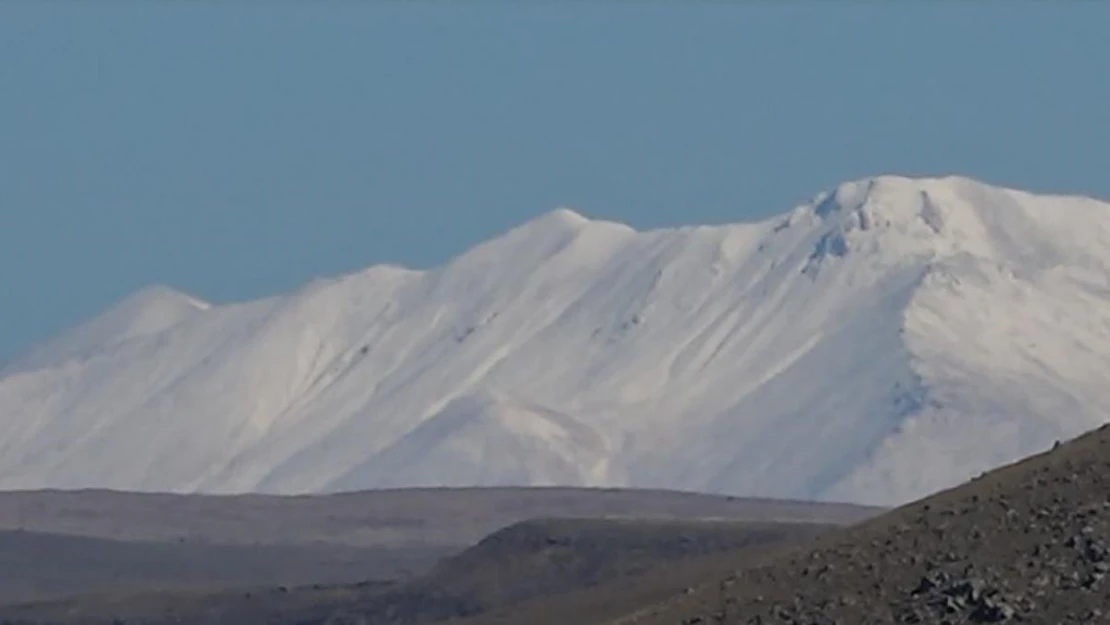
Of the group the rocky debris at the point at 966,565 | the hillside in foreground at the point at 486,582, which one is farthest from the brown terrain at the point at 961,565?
the hillside in foreground at the point at 486,582

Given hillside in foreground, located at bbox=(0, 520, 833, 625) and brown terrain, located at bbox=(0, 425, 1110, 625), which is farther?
hillside in foreground, located at bbox=(0, 520, 833, 625)

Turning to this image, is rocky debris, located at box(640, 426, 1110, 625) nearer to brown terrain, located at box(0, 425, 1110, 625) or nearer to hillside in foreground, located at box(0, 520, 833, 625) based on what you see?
brown terrain, located at box(0, 425, 1110, 625)

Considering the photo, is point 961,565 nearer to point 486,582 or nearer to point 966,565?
point 966,565

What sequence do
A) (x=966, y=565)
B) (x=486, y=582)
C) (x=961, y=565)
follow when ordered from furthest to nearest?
(x=486, y=582), (x=961, y=565), (x=966, y=565)

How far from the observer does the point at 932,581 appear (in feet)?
167

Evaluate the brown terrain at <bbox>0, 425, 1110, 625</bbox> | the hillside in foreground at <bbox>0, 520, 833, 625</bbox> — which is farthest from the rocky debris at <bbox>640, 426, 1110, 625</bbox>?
the hillside in foreground at <bbox>0, 520, 833, 625</bbox>

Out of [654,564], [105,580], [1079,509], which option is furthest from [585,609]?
[105,580]

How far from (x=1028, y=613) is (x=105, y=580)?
484 ft

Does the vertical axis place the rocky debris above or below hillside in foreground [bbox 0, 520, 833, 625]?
below

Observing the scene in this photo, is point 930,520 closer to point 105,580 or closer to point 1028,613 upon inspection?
point 1028,613

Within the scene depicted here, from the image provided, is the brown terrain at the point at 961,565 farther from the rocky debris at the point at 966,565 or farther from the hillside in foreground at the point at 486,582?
the hillside in foreground at the point at 486,582

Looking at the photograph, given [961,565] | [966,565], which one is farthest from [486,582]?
[966,565]

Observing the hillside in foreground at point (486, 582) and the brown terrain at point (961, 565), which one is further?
the hillside in foreground at point (486, 582)

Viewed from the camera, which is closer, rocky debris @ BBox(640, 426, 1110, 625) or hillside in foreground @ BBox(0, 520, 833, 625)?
rocky debris @ BBox(640, 426, 1110, 625)
